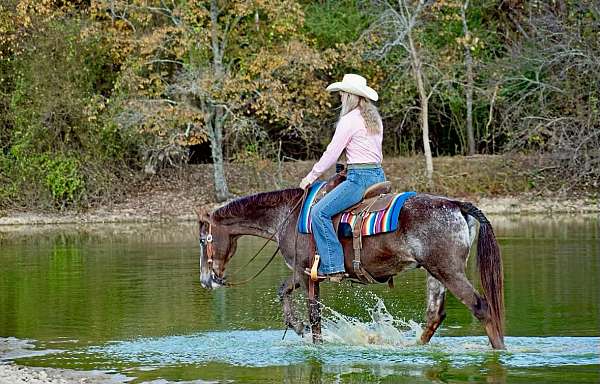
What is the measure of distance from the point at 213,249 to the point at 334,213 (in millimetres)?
1423

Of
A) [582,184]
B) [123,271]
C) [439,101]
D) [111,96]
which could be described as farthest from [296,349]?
[439,101]

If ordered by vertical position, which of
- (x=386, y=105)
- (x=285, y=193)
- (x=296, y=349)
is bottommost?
(x=296, y=349)

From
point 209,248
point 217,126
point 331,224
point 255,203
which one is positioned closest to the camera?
point 331,224

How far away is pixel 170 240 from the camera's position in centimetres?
2272

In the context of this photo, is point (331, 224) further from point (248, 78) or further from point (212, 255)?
point (248, 78)

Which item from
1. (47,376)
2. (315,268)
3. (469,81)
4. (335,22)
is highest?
(335,22)

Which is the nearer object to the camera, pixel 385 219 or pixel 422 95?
pixel 385 219

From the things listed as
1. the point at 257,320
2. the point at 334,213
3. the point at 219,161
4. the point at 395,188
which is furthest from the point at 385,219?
the point at 219,161

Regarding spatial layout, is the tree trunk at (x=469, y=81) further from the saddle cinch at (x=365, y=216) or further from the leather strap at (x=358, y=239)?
the leather strap at (x=358, y=239)

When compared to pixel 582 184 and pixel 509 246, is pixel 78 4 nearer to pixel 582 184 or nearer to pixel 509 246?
pixel 582 184

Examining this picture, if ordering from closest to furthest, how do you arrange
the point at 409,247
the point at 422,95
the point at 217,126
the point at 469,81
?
the point at 409,247 → the point at 422,95 → the point at 217,126 → the point at 469,81

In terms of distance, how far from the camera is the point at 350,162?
33.5ft

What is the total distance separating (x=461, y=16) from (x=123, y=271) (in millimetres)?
17563

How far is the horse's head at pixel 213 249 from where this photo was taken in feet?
36.0
